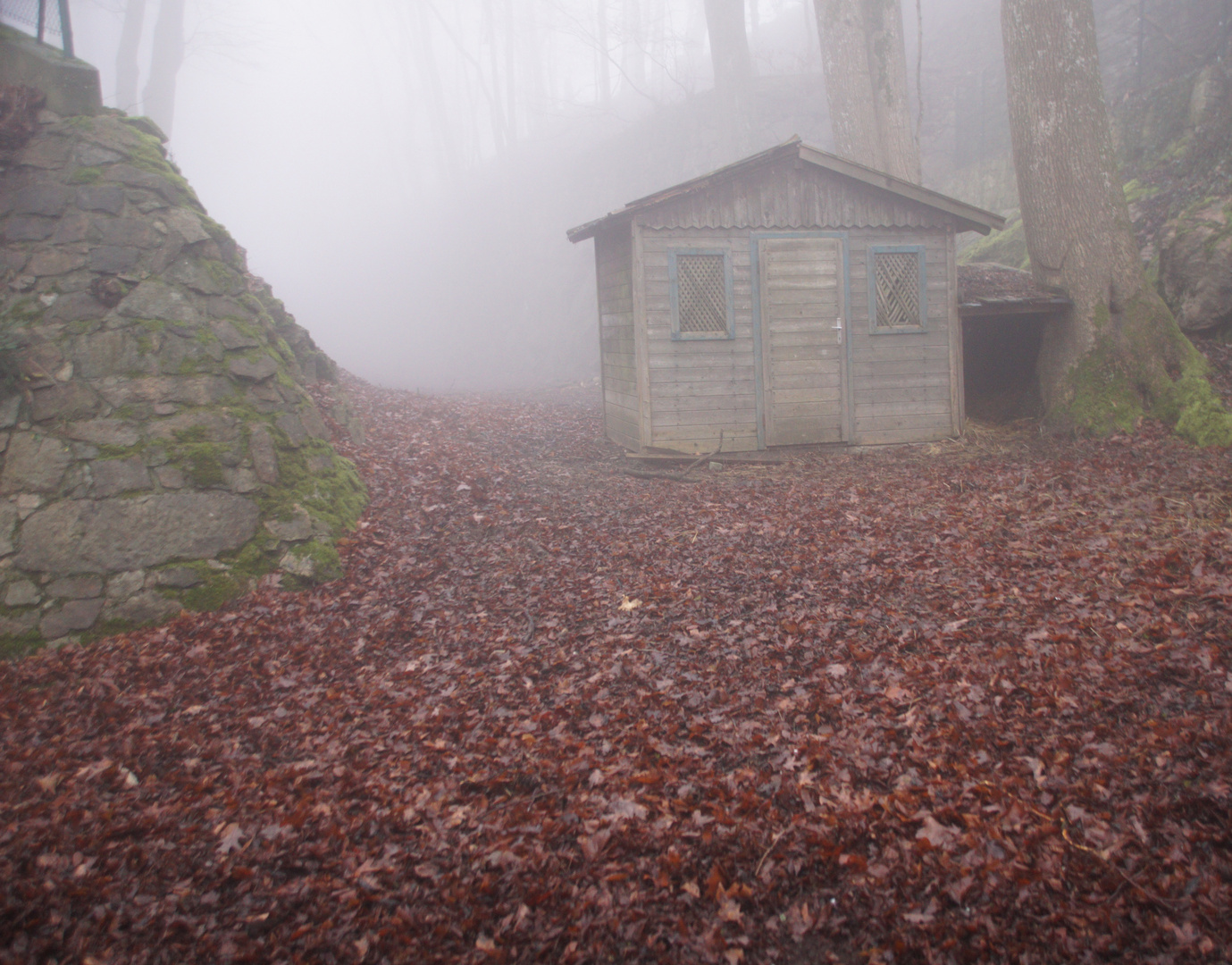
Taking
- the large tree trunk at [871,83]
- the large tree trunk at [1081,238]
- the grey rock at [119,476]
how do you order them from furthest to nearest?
the large tree trunk at [871,83] < the large tree trunk at [1081,238] < the grey rock at [119,476]

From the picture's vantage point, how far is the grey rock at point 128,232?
6.94 m

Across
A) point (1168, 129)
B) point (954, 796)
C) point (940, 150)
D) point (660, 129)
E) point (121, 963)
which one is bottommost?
point (121, 963)

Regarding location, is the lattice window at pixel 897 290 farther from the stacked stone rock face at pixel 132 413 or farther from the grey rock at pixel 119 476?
the grey rock at pixel 119 476

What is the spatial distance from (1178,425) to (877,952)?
816cm

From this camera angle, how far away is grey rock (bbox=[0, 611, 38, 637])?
5.36 m

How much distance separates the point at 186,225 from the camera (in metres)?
7.39

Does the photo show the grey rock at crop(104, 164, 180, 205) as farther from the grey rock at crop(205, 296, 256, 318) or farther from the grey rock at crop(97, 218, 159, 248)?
the grey rock at crop(205, 296, 256, 318)

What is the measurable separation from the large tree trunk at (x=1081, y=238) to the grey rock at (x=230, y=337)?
9.68 metres

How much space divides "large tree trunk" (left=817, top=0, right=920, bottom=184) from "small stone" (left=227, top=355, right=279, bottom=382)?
10957mm

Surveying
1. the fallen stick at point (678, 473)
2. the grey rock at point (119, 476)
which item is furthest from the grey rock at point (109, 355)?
the fallen stick at point (678, 473)

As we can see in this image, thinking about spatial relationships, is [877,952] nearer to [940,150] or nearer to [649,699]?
[649,699]

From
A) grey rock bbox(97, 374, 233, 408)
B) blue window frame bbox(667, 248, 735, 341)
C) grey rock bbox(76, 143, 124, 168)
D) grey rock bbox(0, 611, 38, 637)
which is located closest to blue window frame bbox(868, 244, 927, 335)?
blue window frame bbox(667, 248, 735, 341)

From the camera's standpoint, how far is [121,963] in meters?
2.83

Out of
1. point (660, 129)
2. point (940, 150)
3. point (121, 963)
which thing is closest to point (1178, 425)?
point (121, 963)
